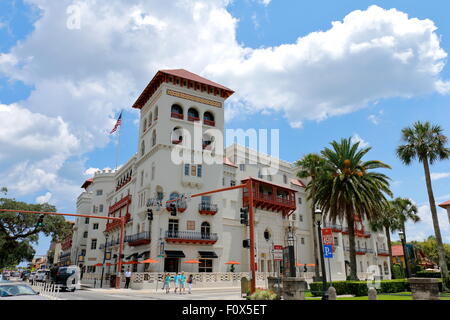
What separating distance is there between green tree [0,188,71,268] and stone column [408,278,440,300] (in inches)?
1926

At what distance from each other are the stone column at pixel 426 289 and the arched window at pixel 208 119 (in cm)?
3614

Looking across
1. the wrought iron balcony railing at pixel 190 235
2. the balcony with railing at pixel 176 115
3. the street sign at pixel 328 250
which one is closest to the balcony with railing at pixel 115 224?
Result: the wrought iron balcony railing at pixel 190 235

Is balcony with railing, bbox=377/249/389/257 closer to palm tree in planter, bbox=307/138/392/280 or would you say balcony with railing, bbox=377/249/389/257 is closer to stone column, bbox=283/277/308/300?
palm tree in planter, bbox=307/138/392/280

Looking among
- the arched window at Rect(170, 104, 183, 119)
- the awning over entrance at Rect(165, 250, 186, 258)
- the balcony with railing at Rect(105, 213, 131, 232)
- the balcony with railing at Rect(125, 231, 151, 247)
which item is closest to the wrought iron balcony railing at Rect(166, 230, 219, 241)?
the awning over entrance at Rect(165, 250, 186, 258)

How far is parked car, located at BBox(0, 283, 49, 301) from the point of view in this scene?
14094mm

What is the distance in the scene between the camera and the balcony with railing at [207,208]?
4300 cm

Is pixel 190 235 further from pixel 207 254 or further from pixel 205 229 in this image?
pixel 207 254

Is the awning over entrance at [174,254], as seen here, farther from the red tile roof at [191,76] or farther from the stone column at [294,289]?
the stone column at [294,289]

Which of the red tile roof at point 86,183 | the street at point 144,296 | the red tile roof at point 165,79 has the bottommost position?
the street at point 144,296

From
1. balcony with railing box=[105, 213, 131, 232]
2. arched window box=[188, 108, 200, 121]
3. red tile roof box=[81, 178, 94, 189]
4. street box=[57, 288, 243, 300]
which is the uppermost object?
arched window box=[188, 108, 200, 121]

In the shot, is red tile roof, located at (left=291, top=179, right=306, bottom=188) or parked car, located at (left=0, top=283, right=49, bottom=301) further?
red tile roof, located at (left=291, top=179, right=306, bottom=188)

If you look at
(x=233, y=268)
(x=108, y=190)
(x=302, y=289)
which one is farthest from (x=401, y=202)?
(x=108, y=190)

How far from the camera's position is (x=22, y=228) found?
174 ft
